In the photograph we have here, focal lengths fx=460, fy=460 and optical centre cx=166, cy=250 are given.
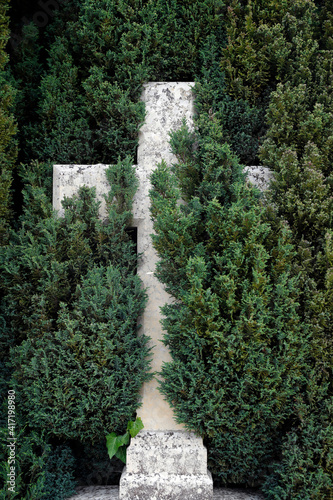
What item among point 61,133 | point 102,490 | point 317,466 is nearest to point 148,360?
point 102,490

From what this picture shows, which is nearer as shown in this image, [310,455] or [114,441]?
[310,455]

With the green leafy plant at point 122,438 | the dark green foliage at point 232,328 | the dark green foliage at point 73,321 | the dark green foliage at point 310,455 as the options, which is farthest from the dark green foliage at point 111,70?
the dark green foliage at point 310,455

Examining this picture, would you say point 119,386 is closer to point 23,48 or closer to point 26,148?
point 26,148

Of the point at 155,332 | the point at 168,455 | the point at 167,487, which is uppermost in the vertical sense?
the point at 155,332

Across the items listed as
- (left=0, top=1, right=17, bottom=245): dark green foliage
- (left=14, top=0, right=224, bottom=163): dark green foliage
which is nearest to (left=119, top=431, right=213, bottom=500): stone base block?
(left=0, top=1, right=17, bottom=245): dark green foliage

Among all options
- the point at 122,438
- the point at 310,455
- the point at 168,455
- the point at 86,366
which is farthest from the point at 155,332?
the point at 310,455

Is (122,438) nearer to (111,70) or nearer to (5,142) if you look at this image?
(5,142)

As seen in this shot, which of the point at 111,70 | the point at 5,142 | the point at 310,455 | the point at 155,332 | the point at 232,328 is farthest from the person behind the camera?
the point at 111,70

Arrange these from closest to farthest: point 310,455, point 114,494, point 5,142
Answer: point 310,455 < point 114,494 < point 5,142
